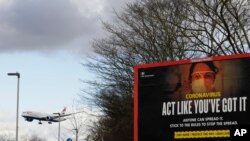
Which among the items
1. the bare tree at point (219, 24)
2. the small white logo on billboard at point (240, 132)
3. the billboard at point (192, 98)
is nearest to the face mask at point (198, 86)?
the billboard at point (192, 98)

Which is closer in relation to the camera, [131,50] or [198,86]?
[198,86]

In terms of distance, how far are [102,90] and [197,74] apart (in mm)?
27439

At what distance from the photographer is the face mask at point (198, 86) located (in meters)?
10.2

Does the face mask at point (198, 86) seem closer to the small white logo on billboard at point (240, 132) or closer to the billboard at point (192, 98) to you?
the billboard at point (192, 98)

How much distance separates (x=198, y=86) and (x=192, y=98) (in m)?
0.24

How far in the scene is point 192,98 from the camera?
1037 centimetres

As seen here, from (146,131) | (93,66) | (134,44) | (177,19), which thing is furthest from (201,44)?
(146,131)

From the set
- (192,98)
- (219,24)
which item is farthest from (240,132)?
(219,24)

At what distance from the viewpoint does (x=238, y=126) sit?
391 inches

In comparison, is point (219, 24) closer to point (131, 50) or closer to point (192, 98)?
point (131, 50)

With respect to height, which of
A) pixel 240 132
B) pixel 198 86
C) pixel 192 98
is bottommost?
pixel 240 132

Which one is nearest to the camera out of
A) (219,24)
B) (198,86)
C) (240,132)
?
(240,132)

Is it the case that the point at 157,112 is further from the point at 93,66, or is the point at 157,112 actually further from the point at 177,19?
the point at 93,66

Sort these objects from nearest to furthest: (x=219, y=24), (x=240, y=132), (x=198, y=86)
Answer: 1. (x=240, y=132)
2. (x=198, y=86)
3. (x=219, y=24)
